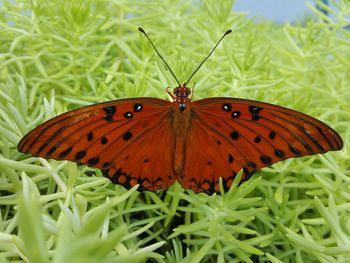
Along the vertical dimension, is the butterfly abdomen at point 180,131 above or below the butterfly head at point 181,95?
below

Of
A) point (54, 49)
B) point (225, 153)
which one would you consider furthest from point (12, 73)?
point (225, 153)

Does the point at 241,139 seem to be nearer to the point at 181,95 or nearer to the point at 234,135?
the point at 234,135

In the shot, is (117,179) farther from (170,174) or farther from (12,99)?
(12,99)

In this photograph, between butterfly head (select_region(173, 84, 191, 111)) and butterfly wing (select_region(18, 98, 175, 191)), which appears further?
butterfly head (select_region(173, 84, 191, 111))

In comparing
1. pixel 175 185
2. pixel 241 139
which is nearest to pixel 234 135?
pixel 241 139

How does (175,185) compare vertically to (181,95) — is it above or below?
below

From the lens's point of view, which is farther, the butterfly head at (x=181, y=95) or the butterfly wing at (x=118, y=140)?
the butterfly head at (x=181, y=95)
